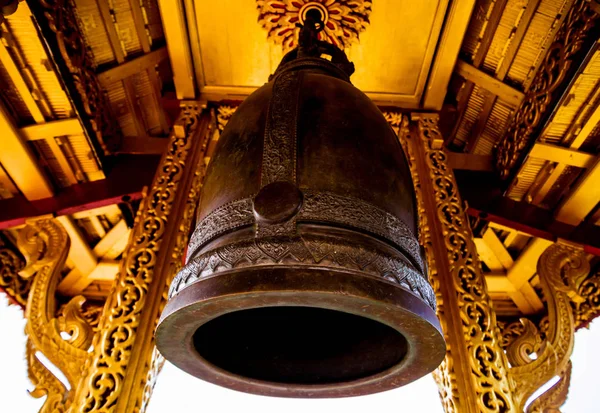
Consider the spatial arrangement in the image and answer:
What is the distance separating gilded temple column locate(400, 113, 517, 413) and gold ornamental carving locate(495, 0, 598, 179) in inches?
17.8

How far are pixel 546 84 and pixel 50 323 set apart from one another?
9.22 ft

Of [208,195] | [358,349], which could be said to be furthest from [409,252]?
→ [208,195]

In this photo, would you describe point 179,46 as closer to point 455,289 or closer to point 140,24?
point 140,24

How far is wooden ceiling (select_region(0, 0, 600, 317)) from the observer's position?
230cm

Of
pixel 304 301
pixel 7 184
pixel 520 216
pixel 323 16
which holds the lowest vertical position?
pixel 520 216

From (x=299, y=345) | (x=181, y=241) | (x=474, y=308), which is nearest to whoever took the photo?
(x=299, y=345)

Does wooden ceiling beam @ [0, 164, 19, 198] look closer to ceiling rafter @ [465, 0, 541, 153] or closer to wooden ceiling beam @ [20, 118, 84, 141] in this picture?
wooden ceiling beam @ [20, 118, 84, 141]

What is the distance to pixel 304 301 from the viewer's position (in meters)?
0.81

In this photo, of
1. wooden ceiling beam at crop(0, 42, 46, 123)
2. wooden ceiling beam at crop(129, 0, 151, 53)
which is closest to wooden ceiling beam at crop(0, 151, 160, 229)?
wooden ceiling beam at crop(0, 42, 46, 123)

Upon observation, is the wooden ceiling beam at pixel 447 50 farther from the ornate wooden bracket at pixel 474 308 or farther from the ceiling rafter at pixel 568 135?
the ceiling rafter at pixel 568 135

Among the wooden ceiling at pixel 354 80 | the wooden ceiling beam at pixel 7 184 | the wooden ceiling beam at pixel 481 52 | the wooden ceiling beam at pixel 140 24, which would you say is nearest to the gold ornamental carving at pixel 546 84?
the wooden ceiling at pixel 354 80

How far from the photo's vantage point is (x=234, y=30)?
104 inches

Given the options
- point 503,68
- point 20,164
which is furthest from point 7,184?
point 503,68

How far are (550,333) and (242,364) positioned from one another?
183 cm
